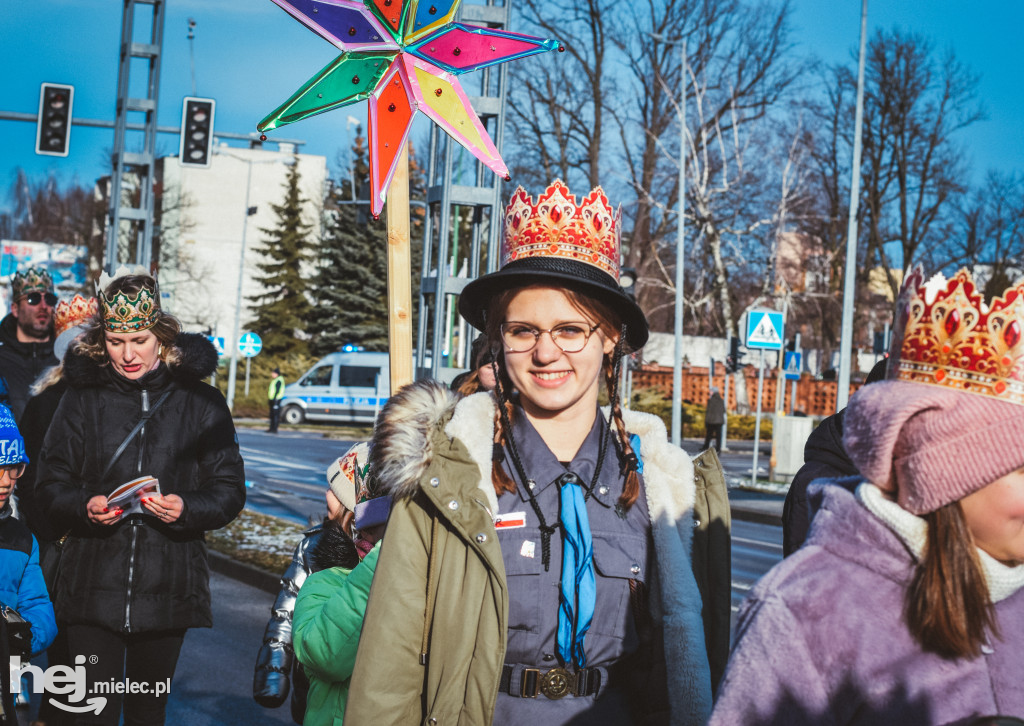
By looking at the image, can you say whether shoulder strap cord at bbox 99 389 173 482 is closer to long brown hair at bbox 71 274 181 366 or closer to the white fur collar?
long brown hair at bbox 71 274 181 366

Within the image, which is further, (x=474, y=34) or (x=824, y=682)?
(x=474, y=34)

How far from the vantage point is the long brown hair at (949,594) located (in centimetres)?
175

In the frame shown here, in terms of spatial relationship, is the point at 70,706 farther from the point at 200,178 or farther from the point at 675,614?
the point at 200,178

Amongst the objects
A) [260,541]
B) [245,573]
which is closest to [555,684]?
[245,573]

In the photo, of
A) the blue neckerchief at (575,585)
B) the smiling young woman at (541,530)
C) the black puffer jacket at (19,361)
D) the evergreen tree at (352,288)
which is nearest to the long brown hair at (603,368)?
the smiling young woman at (541,530)

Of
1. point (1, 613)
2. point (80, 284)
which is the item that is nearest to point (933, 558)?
point (1, 613)

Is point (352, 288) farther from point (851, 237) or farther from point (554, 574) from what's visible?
point (554, 574)

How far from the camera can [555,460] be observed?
2605 millimetres

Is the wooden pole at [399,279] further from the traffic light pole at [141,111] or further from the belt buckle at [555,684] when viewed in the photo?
the traffic light pole at [141,111]

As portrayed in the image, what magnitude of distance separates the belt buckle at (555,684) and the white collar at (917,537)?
0.87 m

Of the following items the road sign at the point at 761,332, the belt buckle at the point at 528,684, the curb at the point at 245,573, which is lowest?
the curb at the point at 245,573

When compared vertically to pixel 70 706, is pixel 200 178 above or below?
above

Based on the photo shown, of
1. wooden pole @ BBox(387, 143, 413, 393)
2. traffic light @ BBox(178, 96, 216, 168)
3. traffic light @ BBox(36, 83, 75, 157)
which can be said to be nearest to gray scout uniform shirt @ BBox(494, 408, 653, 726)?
wooden pole @ BBox(387, 143, 413, 393)

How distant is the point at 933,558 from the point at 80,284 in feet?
133
